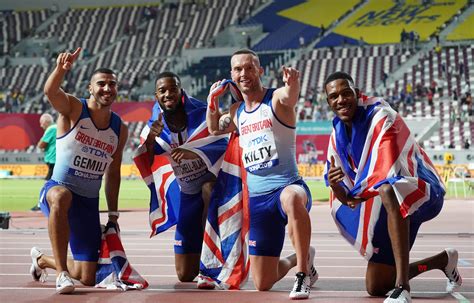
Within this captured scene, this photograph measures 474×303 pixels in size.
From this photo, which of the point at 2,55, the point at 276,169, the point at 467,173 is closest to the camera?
the point at 276,169

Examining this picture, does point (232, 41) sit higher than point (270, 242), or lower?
higher

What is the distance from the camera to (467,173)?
28141mm

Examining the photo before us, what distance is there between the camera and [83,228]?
22.6 ft

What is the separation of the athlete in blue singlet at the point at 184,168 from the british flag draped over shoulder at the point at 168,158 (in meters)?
0.01

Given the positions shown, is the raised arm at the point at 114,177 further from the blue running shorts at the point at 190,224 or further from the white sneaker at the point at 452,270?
Answer: the white sneaker at the point at 452,270

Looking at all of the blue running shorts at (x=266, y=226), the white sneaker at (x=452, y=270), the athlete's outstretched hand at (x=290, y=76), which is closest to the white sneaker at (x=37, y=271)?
the blue running shorts at (x=266, y=226)

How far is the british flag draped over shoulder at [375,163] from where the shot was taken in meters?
5.64

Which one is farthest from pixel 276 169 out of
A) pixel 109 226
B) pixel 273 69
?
pixel 273 69

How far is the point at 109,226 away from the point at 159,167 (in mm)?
817

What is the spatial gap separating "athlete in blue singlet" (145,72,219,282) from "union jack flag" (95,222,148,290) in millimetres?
651

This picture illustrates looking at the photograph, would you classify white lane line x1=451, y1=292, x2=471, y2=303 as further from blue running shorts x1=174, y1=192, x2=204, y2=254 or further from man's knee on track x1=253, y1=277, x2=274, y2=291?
blue running shorts x1=174, y1=192, x2=204, y2=254

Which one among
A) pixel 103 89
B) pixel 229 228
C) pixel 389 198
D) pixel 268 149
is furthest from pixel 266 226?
pixel 103 89

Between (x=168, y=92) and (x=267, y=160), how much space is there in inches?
44.7

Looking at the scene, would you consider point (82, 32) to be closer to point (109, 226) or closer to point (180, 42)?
point (180, 42)
